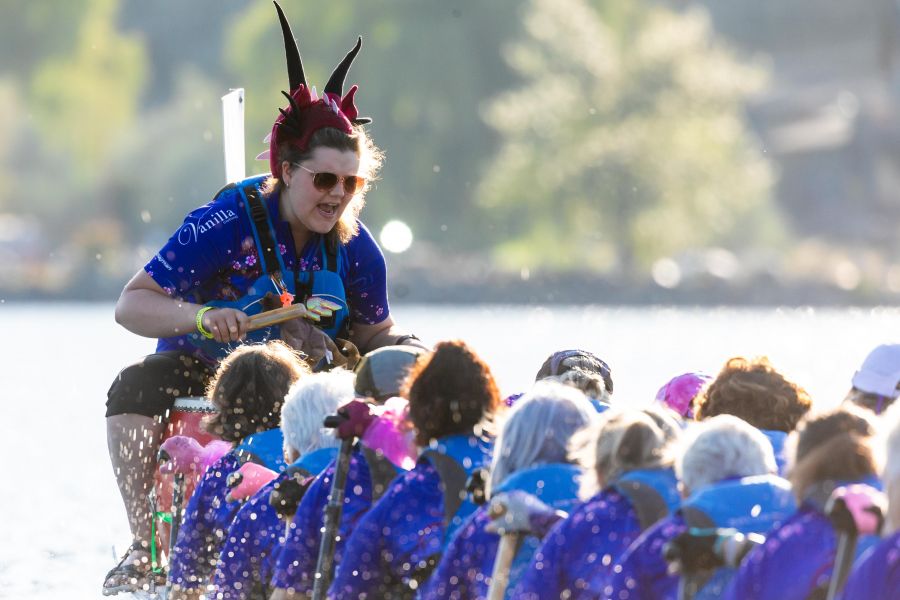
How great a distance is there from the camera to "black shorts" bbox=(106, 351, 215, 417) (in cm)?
666

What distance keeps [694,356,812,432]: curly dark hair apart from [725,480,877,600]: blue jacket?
60.2 inches

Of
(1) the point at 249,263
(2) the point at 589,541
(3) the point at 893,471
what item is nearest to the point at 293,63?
(1) the point at 249,263

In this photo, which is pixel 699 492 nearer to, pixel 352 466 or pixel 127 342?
pixel 352 466

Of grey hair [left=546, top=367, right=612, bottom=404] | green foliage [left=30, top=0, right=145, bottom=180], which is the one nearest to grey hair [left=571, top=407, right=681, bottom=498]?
grey hair [left=546, top=367, right=612, bottom=404]

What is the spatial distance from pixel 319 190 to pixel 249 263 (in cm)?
39

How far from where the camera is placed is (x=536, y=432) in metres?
4.70

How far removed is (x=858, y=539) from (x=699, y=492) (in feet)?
1.44

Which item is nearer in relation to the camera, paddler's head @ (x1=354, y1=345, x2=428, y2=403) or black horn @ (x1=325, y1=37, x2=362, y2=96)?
paddler's head @ (x1=354, y1=345, x2=428, y2=403)

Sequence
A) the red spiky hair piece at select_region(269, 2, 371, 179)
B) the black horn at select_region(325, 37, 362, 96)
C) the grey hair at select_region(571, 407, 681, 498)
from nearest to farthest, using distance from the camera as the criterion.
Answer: the grey hair at select_region(571, 407, 681, 498) → the red spiky hair piece at select_region(269, 2, 371, 179) → the black horn at select_region(325, 37, 362, 96)

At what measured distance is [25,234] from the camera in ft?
207

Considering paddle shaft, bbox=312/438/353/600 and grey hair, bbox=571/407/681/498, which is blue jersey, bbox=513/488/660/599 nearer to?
grey hair, bbox=571/407/681/498

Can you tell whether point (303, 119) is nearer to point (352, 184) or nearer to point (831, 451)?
point (352, 184)

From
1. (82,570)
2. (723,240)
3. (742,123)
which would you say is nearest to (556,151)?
(723,240)

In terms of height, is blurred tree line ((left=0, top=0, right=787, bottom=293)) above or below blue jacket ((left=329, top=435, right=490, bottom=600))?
above
